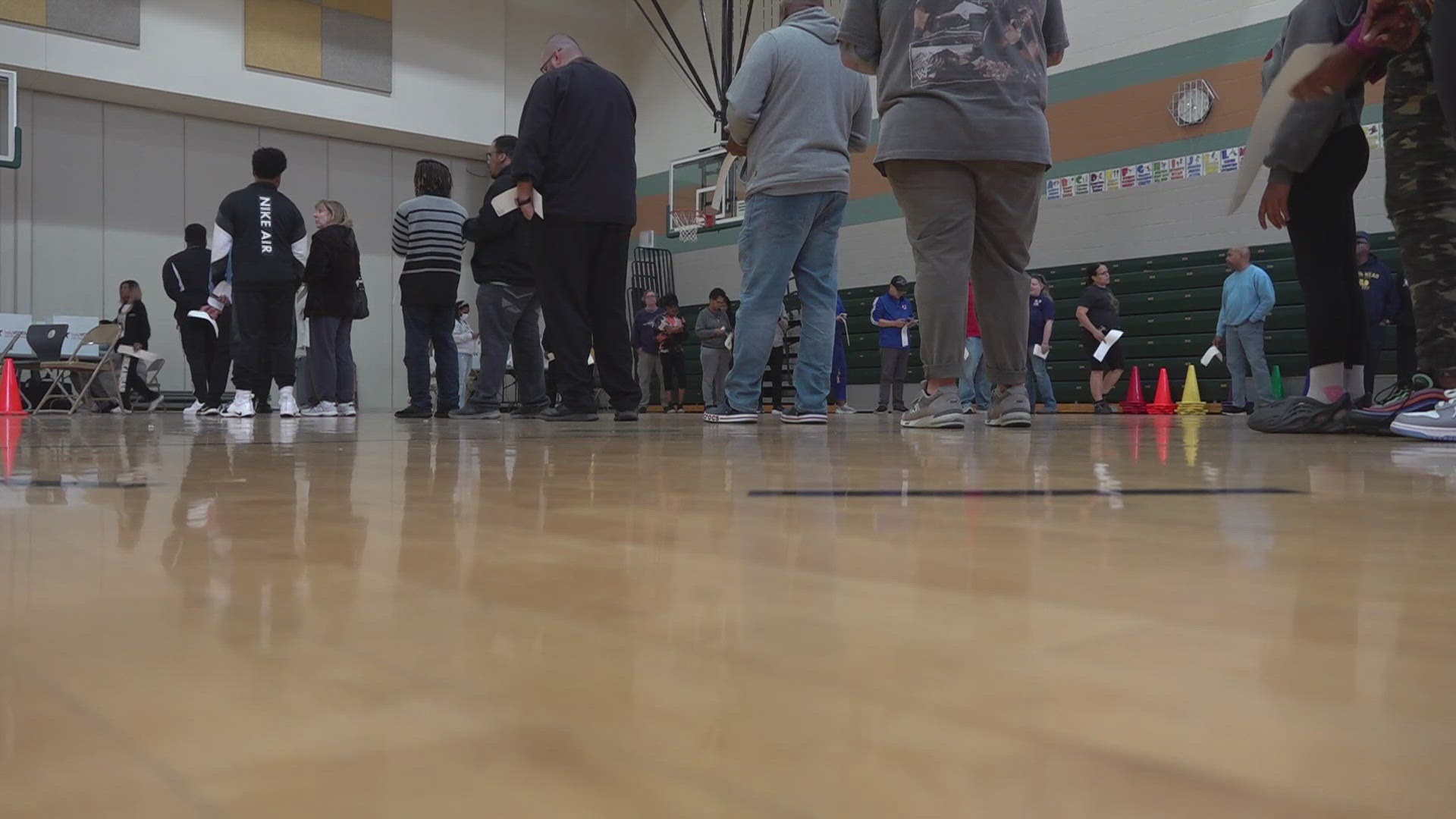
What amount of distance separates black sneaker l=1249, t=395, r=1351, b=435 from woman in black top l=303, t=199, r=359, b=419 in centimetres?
407

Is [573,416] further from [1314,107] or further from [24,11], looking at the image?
[24,11]

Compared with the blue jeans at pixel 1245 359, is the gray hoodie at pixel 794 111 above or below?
above

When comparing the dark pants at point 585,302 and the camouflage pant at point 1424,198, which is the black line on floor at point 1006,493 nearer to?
the camouflage pant at point 1424,198

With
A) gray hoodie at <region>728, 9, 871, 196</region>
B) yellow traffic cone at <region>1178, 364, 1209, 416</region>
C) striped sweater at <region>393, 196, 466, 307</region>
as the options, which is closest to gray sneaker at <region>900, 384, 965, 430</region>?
gray hoodie at <region>728, 9, 871, 196</region>

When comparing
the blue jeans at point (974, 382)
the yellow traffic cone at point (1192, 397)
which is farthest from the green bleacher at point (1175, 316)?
the blue jeans at point (974, 382)

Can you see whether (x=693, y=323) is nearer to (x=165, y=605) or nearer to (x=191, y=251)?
(x=191, y=251)

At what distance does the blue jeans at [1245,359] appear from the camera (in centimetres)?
718

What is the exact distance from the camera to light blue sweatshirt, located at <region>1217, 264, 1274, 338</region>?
7.07m

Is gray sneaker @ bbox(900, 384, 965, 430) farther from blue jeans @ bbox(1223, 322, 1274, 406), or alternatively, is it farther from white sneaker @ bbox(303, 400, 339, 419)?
blue jeans @ bbox(1223, 322, 1274, 406)

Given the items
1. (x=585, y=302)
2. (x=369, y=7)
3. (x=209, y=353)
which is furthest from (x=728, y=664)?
(x=369, y=7)

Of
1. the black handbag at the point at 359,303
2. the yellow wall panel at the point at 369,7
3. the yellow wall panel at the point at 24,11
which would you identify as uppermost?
the yellow wall panel at the point at 369,7

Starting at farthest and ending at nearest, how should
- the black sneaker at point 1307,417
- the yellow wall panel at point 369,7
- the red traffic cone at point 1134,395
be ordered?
the yellow wall panel at point 369,7
the red traffic cone at point 1134,395
the black sneaker at point 1307,417

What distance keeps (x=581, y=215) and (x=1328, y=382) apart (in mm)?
2148

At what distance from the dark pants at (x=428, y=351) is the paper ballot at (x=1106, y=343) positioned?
476 centimetres
